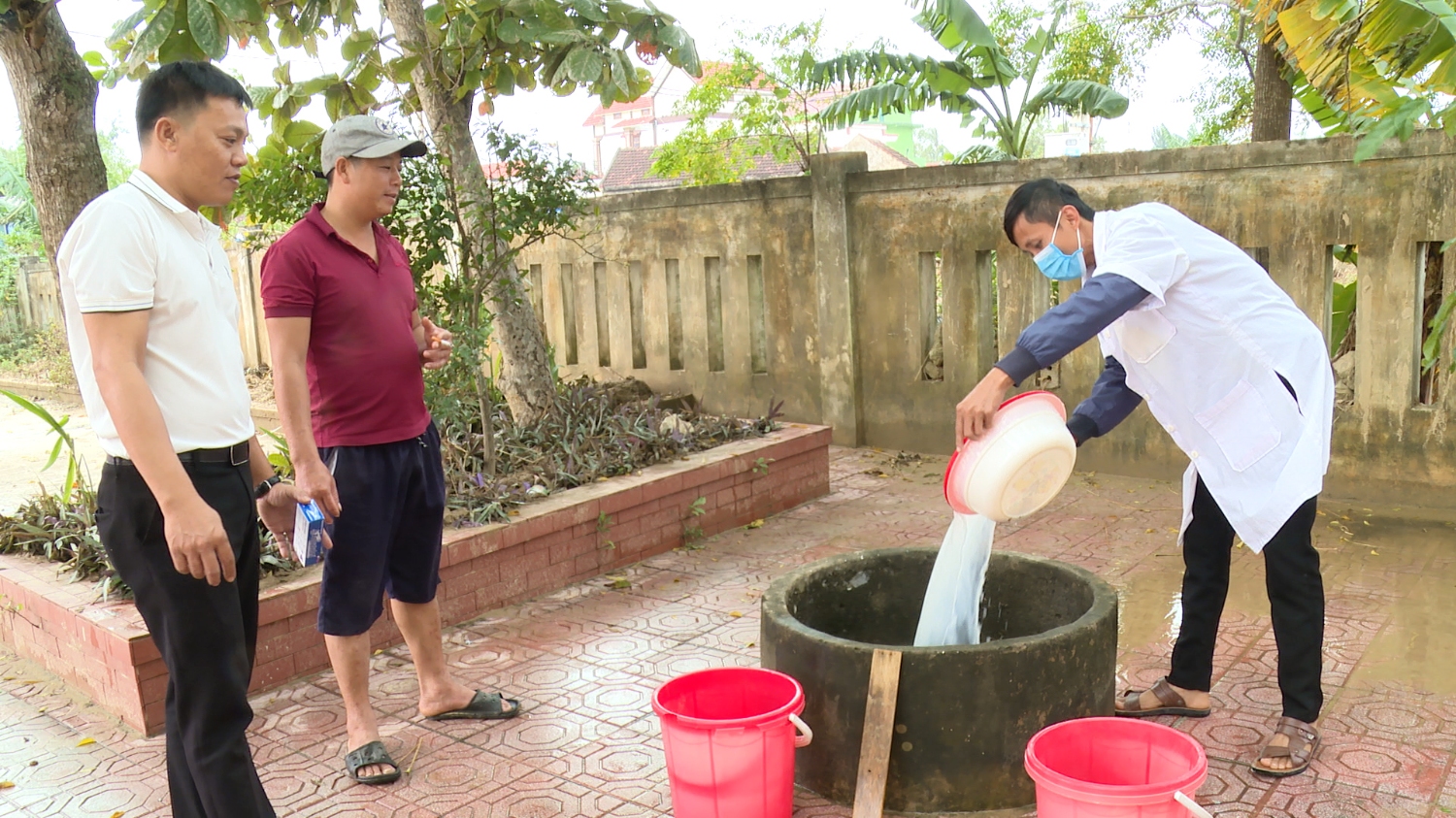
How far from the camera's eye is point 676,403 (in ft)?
28.1

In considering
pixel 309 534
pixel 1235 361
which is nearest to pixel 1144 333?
pixel 1235 361

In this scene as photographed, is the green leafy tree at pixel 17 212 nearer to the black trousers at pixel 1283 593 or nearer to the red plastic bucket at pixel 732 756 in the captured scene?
the red plastic bucket at pixel 732 756

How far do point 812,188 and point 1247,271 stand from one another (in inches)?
201

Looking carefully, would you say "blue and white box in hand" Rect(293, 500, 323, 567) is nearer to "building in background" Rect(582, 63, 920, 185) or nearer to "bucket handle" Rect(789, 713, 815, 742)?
"bucket handle" Rect(789, 713, 815, 742)

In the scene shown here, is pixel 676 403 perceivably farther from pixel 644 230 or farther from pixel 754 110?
pixel 754 110

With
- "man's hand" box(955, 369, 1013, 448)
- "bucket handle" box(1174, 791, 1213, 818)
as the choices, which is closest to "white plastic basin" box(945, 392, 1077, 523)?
"man's hand" box(955, 369, 1013, 448)

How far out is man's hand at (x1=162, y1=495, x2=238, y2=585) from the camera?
2486 millimetres

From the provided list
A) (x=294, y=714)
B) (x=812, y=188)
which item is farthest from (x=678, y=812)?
(x=812, y=188)

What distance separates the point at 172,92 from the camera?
2.61 meters

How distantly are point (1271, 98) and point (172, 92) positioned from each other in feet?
30.3

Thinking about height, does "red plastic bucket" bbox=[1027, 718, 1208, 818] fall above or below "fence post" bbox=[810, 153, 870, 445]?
below

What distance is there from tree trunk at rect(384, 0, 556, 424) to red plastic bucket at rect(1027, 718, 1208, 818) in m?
3.98

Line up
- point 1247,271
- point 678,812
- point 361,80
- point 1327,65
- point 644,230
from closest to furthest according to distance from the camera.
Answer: point 678,812
point 1247,271
point 1327,65
point 361,80
point 644,230

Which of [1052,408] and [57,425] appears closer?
[1052,408]
